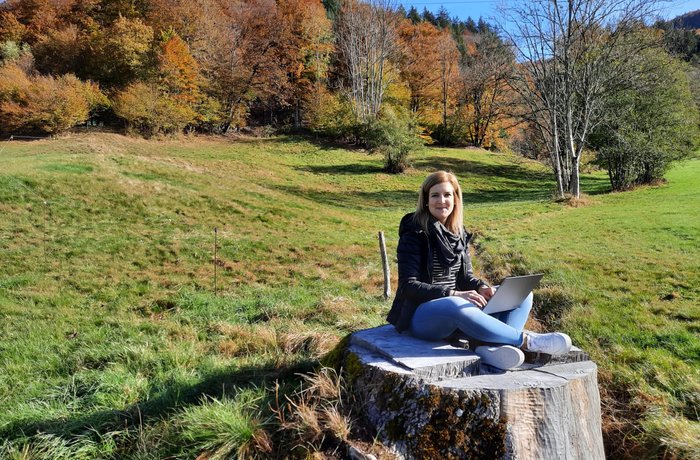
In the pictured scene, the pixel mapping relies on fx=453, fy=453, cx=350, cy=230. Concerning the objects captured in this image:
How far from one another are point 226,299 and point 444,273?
492 cm

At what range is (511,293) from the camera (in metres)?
3.28

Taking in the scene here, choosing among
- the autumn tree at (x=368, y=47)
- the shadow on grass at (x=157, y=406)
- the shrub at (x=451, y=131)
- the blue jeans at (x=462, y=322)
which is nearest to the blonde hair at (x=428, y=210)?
the blue jeans at (x=462, y=322)

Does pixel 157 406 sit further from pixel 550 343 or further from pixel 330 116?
pixel 330 116

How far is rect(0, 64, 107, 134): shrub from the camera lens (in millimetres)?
30062

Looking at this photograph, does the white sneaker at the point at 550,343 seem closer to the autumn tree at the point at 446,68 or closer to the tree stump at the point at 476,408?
the tree stump at the point at 476,408

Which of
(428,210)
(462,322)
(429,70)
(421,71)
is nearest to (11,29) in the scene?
(421,71)

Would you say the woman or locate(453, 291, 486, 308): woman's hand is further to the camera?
locate(453, 291, 486, 308): woman's hand

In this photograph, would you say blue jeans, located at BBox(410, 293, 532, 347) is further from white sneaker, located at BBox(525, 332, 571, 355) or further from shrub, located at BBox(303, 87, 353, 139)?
shrub, located at BBox(303, 87, 353, 139)

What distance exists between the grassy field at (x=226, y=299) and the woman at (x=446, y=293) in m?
1.09

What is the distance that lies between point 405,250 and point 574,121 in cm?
2721

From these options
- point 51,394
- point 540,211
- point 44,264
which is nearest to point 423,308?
point 51,394

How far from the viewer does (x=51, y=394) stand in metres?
3.78

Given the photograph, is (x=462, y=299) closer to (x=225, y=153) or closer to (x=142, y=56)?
(x=225, y=153)

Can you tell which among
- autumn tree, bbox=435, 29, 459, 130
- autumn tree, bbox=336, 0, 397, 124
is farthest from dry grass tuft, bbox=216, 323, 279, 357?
autumn tree, bbox=435, 29, 459, 130
